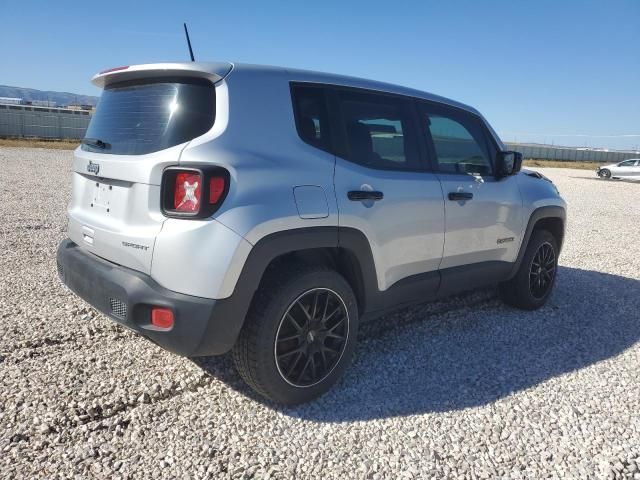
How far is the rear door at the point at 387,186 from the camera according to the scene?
9.52 ft

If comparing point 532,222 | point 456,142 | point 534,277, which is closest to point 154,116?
point 456,142

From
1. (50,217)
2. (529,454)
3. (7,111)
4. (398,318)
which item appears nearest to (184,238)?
(529,454)

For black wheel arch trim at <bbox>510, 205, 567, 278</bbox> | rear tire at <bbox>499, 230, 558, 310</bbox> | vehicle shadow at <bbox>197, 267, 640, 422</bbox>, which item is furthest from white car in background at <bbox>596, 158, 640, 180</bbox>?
black wheel arch trim at <bbox>510, 205, 567, 278</bbox>

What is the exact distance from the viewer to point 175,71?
2566 mm

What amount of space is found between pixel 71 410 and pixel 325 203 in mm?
1767

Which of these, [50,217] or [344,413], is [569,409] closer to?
[344,413]

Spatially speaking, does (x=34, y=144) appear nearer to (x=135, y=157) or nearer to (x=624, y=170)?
(x=135, y=157)

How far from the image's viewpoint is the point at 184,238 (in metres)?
2.32

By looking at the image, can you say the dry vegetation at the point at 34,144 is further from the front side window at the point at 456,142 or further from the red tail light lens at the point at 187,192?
the red tail light lens at the point at 187,192

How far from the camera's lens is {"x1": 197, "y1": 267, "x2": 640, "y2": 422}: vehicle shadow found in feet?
9.71

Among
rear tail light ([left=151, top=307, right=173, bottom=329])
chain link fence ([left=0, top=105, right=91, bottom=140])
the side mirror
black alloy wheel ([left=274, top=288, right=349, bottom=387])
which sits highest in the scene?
the side mirror

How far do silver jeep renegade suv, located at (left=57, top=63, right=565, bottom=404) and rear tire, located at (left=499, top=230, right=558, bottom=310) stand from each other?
124cm

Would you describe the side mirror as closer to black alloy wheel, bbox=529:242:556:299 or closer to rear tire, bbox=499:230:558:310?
rear tire, bbox=499:230:558:310

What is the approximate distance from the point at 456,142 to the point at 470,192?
437 mm
